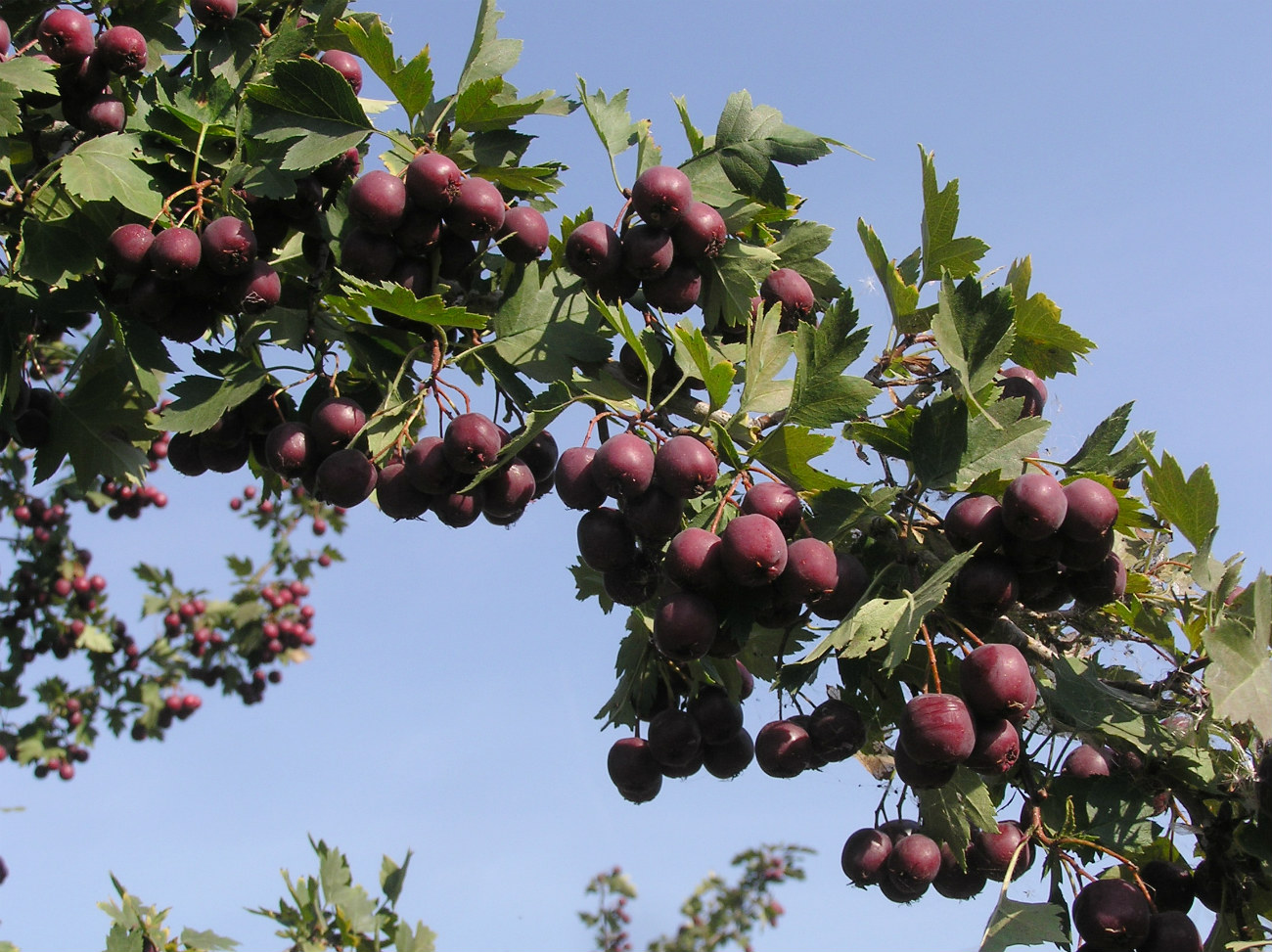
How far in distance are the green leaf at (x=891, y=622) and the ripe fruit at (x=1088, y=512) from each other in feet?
0.74

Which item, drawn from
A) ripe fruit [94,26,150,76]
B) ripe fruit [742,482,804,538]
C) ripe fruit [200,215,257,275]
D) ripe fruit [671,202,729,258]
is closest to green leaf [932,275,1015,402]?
ripe fruit [742,482,804,538]

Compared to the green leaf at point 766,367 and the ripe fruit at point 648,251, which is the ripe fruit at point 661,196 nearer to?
the ripe fruit at point 648,251

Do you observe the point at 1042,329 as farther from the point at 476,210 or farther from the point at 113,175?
the point at 113,175

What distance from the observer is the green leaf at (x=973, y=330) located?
204cm

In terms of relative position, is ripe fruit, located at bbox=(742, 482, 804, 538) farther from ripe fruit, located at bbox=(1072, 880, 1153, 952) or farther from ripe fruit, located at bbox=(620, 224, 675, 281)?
ripe fruit, located at bbox=(1072, 880, 1153, 952)

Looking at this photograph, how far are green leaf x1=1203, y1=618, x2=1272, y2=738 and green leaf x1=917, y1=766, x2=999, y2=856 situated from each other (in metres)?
0.50

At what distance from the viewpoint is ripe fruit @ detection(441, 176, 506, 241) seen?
235cm

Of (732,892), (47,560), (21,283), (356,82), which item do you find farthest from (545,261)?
(732,892)

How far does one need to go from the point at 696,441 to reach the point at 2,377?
184 centimetres

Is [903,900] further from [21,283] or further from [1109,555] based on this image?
[21,283]

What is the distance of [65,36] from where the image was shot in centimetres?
268

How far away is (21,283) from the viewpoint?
2.66 m

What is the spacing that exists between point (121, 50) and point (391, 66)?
2.48 feet

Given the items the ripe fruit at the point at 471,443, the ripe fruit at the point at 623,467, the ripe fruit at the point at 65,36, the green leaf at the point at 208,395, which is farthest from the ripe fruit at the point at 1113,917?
the ripe fruit at the point at 65,36
